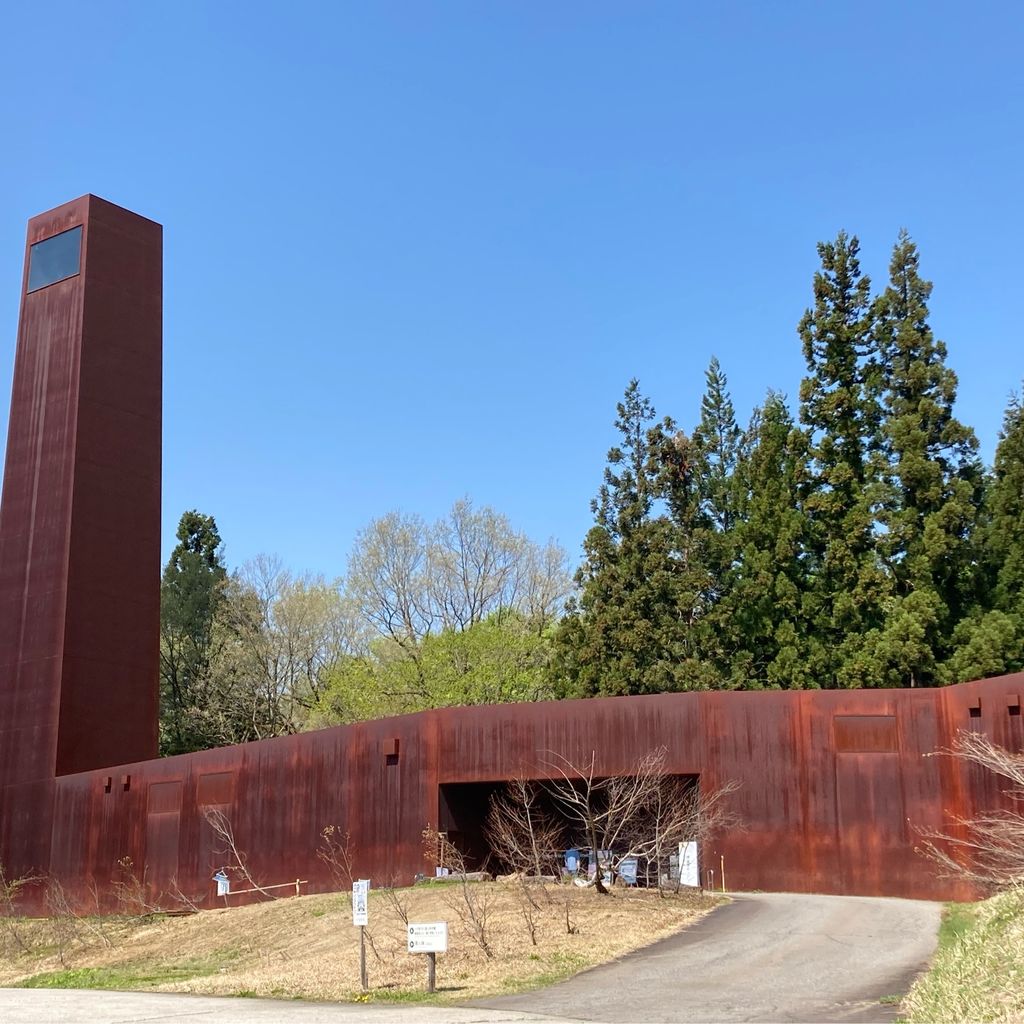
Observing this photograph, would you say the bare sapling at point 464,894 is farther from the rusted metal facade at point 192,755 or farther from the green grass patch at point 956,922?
the green grass patch at point 956,922

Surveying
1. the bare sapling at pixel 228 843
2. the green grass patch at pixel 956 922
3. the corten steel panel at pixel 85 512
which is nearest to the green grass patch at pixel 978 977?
the green grass patch at pixel 956 922

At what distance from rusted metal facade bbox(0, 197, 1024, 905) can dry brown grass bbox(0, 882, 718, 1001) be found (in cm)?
248

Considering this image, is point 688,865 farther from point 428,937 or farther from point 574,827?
point 428,937

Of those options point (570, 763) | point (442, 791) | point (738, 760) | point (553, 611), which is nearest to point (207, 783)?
point (442, 791)

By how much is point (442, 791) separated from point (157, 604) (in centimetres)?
1322

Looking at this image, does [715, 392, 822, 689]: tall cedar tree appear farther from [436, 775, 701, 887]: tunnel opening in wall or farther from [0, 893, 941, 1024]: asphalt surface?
[0, 893, 941, 1024]: asphalt surface

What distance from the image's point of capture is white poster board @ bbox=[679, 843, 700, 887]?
22672mm

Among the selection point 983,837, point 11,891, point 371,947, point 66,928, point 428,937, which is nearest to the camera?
point 428,937

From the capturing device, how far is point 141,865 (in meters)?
29.5

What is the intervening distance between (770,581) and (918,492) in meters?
5.17

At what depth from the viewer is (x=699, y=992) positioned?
13.3 m

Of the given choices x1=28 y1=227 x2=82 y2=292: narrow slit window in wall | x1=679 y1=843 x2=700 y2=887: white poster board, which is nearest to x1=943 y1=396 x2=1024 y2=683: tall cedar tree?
x1=679 y1=843 x2=700 y2=887: white poster board

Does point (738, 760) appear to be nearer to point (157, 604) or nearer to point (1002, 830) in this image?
point (1002, 830)

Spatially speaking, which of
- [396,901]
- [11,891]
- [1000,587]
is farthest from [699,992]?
[11,891]
